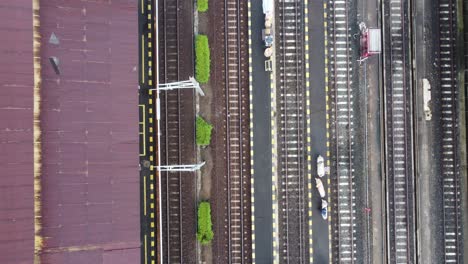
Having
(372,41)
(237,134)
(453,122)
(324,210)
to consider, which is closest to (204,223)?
(237,134)

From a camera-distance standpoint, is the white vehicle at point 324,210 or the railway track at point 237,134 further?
the railway track at point 237,134

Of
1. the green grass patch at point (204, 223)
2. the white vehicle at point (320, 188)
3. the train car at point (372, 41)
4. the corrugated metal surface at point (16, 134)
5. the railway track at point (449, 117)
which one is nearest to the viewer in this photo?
the corrugated metal surface at point (16, 134)

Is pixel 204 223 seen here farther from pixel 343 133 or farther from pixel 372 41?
pixel 372 41

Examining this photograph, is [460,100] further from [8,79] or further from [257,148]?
[8,79]

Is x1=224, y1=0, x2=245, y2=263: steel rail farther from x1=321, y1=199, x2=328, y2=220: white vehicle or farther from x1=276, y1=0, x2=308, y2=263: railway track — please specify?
x1=321, y1=199, x2=328, y2=220: white vehicle

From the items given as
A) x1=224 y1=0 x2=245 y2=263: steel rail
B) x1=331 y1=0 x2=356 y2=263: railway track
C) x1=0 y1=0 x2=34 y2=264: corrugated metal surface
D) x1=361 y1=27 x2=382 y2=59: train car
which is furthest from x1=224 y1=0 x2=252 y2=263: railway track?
x1=0 y1=0 x2=34 y2=264: corrugated metal surface

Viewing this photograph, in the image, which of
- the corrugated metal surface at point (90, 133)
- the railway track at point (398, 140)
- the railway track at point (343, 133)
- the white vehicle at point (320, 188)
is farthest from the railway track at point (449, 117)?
the corrugated metal surface at point (90, 133)

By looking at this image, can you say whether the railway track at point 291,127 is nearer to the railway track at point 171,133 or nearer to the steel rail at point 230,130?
the steel rail at point 230,130
